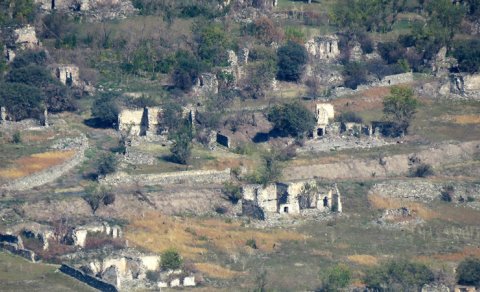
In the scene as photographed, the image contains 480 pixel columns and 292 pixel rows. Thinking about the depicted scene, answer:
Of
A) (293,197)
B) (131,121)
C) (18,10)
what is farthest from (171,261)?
(18,10)

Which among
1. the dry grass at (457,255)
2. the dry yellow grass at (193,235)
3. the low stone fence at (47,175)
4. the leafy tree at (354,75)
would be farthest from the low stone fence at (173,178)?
the leafy tree at (354,75)

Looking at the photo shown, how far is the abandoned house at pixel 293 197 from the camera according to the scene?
125 meters

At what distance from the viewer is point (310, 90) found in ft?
472

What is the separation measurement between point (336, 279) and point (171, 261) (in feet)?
24.1

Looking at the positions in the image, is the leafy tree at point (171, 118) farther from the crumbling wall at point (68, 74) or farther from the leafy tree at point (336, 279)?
the leafy tree at point (336, 279)

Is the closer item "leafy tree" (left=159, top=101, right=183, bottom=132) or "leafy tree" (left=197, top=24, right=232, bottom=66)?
"leafy tree" (left=159, top=101, right=183, bottom=132)

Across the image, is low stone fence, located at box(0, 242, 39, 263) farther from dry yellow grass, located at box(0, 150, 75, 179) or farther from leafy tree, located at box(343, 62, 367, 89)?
leafy tree, located at box(343, 62, 367, 89)

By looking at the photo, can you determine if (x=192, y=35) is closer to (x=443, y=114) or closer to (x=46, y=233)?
(x=443, y=114)

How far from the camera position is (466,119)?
141m

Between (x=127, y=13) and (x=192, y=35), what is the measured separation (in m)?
5.87

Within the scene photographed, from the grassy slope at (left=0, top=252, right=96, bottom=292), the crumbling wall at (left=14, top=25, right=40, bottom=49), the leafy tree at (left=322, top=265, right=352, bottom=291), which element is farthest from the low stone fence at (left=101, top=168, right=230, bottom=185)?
the crumbling wall at (left=14, top=25, right=40, bottom=49)

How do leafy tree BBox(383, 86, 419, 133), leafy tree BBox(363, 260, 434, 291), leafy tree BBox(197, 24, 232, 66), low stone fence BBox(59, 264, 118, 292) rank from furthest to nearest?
leafy tree BBox(197, 24, 232, 66)
leafy tree BBox(383, 86, 419, 133)
leafy tree BBox(363, 260, 434, 291)
low stone fence BBox(59, 264, 118, 292)

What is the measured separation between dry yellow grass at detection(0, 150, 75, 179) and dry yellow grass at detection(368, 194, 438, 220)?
1504cm

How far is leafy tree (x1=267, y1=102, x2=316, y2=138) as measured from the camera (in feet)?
440
